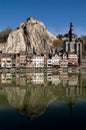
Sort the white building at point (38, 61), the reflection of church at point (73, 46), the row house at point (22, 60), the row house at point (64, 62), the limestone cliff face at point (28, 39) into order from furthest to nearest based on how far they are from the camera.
Answer: the reflection of church at point (73, 46) → the limestone cliff face at point (28, 39) → the row house at point (64, 62) → the white building at point (38, 61) → the row house at point (22, 60)

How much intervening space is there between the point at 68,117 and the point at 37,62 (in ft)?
271

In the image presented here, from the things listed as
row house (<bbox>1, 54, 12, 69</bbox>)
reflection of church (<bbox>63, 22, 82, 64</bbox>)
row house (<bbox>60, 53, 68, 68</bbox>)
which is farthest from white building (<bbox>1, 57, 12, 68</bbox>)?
reflection of church (<bbox>63, 22, 82, 64</bbox>)

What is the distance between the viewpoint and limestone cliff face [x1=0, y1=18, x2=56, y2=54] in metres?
117

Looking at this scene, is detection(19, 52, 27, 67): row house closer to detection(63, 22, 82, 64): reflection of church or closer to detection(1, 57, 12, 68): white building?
detection(1, 57, 12, 68): white building

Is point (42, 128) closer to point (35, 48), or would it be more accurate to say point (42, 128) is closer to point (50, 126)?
point (50, 126)

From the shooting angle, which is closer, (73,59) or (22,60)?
(22,60)

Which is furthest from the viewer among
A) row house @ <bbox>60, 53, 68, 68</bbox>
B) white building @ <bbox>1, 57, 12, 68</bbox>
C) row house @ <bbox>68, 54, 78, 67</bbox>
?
row house @ <bbox>68, 54, 78, 67</bbox>

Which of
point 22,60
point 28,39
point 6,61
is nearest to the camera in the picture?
point 6,61

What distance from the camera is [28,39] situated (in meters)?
122

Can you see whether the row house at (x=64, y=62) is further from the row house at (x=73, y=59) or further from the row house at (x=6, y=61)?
the row house at (x=6, y=61)

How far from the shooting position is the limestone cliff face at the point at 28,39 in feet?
382

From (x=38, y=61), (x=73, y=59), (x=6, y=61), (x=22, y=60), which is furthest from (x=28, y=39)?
(x=6, y=61)

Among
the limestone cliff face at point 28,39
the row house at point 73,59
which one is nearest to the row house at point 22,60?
the limestone cliff face at point 28,39

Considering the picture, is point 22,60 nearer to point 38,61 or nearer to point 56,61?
point 38,61
